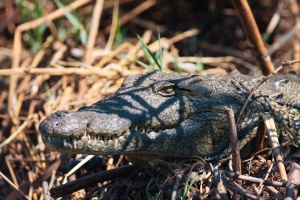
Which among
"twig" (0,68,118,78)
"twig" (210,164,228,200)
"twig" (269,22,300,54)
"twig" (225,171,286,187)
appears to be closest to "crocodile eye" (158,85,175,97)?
"twig" (210,164,228,200)

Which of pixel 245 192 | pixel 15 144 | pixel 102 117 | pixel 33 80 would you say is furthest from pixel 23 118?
pixel 245 192

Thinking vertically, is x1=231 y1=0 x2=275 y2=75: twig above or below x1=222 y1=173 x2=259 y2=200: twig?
above

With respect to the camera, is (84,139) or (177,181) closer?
(84,139)

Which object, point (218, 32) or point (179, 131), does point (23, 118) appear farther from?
point (218, 32)

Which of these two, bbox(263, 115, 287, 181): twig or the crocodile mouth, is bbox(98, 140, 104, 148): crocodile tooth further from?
bbox(263, 115, 287, 181): twig

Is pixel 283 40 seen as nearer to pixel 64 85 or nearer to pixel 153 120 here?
pixel 64 85

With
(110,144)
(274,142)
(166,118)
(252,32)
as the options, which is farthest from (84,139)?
(252,32)
